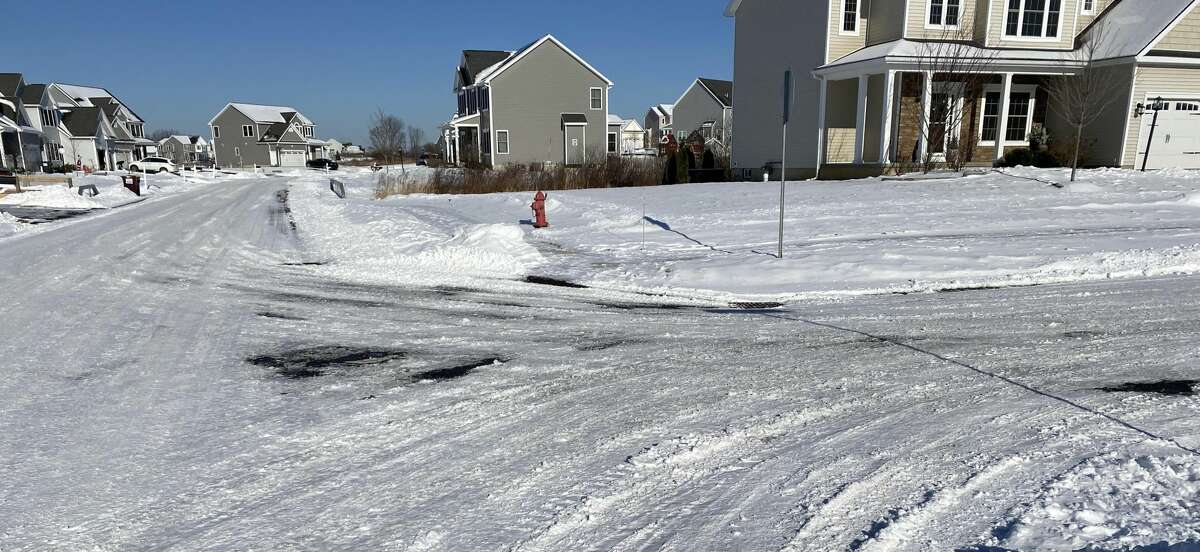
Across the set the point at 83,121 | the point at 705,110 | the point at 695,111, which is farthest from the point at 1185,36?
the point at 83,121

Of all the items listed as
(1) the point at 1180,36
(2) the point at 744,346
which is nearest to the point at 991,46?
(1) the point at 1180,36

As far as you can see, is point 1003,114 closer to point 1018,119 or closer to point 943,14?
point 1018,119

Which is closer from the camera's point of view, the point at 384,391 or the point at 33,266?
the point at 384,391

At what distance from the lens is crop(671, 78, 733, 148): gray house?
61.5m

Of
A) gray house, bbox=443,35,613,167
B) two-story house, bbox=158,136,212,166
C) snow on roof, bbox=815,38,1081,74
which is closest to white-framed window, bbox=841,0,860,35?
snow on roof, bbox=815,38,1081,74

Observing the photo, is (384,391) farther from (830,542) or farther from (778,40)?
(778,40)

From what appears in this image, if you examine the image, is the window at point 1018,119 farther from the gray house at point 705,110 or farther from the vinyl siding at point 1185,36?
the gray house at point 705,110

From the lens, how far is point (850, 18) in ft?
83.7

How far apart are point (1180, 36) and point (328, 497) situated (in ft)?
97.0

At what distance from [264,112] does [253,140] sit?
5.65 m

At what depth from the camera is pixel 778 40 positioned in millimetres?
28500

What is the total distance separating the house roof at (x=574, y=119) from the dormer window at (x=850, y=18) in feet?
77.3

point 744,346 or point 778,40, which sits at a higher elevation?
point 778,40

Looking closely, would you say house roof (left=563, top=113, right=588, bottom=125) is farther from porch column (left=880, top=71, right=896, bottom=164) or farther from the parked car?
the parked car
